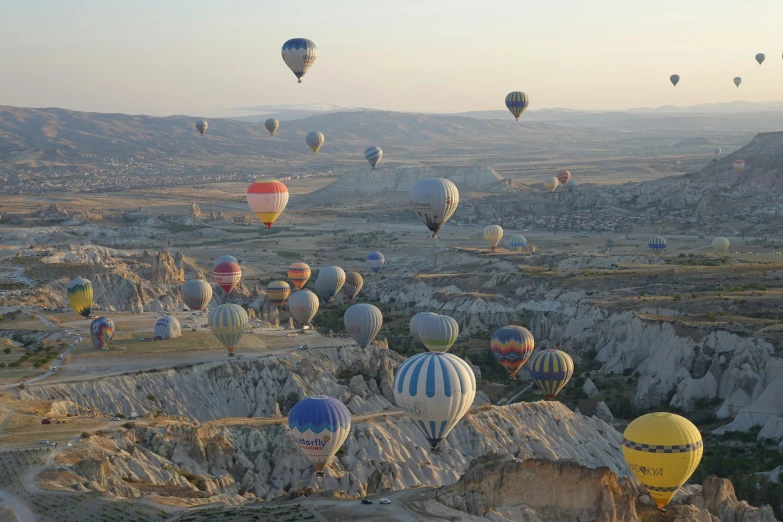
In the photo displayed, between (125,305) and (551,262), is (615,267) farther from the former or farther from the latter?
(125,305)

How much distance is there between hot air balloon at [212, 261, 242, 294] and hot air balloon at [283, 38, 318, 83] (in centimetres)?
1395

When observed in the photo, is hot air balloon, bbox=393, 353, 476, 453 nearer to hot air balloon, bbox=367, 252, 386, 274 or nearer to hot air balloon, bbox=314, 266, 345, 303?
hot air balloon, bbox=314, 266, 345, 303

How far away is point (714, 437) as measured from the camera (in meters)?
50.7

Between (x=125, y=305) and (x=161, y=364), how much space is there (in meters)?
22.7

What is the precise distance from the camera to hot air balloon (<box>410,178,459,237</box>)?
6212 cm

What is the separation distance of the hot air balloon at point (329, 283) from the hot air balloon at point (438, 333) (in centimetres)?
2157

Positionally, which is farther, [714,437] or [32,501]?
[714,437]

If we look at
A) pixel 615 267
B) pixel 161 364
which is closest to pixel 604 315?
pixel 615 267

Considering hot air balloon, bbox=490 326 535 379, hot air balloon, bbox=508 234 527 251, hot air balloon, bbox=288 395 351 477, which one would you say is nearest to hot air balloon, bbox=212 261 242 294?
hot air balloon, bbox=490 326 535 379

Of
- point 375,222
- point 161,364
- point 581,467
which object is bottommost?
point 375,222

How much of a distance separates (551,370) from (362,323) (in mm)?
11257

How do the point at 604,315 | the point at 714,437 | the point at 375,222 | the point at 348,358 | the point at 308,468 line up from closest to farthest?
1. the point at 308,468
2. the point at 714,437
3. the point at 348,358
4. the point at 604,315
5. the point at 375,222

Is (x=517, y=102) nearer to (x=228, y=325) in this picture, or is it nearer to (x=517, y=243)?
(x=517, y=243)

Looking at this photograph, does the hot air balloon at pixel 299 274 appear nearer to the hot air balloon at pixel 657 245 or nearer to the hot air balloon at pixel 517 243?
the hot air balloon at pixel 517 243
